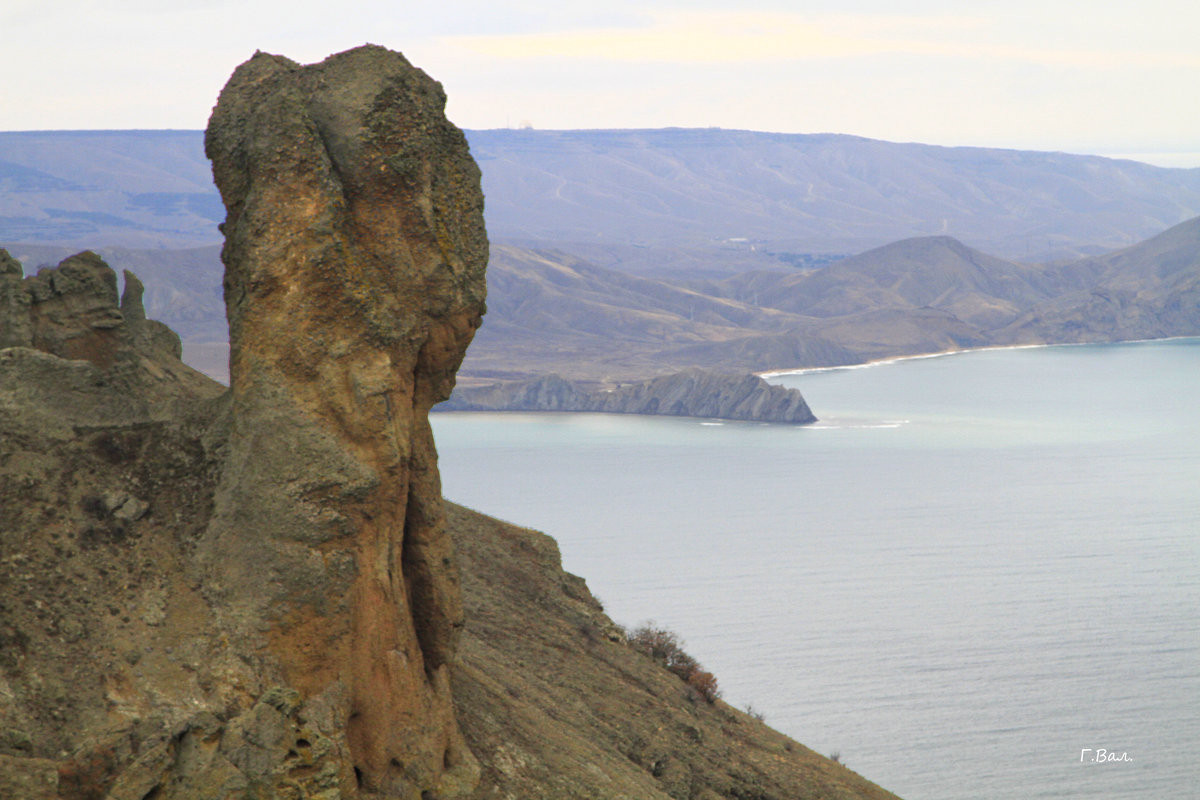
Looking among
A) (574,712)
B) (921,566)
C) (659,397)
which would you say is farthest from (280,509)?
(659,397)

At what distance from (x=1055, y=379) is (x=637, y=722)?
462 ft

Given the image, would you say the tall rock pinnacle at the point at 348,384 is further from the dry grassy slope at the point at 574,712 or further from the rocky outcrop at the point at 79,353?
the dry grassy slope at the point at 574,712

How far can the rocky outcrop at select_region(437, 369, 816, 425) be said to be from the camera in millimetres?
127375

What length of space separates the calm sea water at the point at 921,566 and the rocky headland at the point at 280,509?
2696cm

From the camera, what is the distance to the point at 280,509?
488 inches

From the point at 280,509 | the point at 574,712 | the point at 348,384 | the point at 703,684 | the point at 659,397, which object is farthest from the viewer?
the point at 659,397

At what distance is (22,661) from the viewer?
11.0 m

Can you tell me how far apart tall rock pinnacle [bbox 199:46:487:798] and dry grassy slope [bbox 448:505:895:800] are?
1679 millimetres

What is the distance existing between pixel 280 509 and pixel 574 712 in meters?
9.05

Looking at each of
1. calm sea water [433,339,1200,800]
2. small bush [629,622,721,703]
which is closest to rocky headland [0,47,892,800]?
small bush [629,622,721,703]

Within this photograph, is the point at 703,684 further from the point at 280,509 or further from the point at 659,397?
the point at 659,397

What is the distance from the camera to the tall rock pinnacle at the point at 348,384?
40.6ft

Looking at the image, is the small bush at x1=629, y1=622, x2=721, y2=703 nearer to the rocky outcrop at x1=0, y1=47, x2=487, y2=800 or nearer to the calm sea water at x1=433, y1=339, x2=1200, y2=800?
the calm sea water at x1=433, y1=339, x2=1200, y2=800

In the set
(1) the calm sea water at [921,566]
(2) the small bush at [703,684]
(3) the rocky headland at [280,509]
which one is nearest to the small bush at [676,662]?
(2) the small bush at [703,684]
